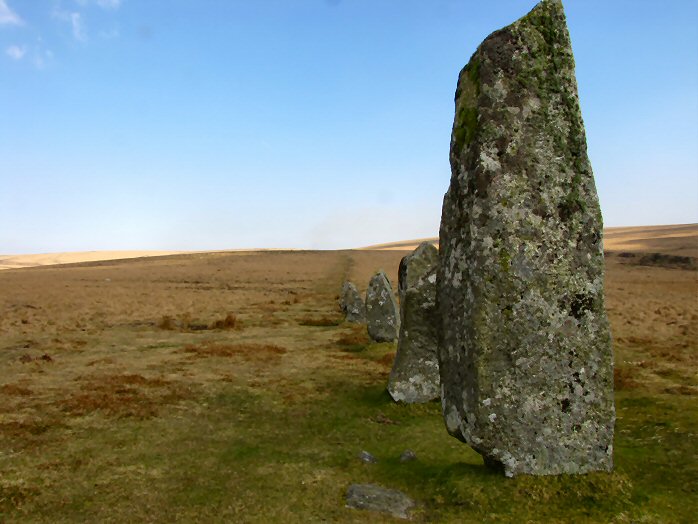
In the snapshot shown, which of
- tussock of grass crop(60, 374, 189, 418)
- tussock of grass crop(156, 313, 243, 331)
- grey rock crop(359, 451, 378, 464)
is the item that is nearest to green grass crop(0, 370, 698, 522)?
grey rock crop(359, 451, 378, 464)

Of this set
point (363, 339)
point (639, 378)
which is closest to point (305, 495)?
point (639, 378)

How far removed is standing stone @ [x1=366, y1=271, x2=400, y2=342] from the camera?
20.0 m

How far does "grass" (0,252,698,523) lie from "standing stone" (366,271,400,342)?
0.68 meters

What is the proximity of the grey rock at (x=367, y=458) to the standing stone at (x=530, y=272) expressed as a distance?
2.24m

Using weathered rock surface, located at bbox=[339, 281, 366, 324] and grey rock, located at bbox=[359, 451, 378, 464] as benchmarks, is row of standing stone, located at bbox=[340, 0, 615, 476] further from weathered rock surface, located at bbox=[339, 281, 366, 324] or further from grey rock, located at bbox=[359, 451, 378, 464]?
weathered rock surface, located at bbox=[339, 281, 366, 324]

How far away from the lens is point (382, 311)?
20188 mm

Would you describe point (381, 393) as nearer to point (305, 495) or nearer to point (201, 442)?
point (201, 442)

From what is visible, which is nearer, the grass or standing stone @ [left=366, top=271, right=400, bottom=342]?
the grass

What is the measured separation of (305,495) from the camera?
820 cm

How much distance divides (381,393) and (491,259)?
7064mm

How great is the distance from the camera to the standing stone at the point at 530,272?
24.5 ft

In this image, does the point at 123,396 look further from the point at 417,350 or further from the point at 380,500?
the point at 380,500

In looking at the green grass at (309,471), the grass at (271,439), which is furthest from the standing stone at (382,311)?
the green grass at (309,471)

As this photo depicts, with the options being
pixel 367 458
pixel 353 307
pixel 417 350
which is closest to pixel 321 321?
pixel 353 307
